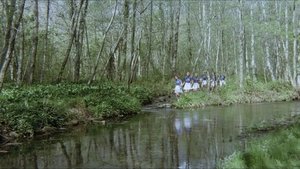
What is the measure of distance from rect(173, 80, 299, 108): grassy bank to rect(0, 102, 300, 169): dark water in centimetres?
788

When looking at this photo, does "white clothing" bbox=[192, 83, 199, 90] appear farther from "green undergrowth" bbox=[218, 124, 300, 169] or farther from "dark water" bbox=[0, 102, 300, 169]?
"green undergrowth" bbox=[218, 124, 300, 169]

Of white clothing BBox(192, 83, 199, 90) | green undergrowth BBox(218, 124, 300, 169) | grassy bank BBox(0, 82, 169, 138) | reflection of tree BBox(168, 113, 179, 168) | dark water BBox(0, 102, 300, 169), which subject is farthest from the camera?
white clothing BBox(192, 83, 199, 90)

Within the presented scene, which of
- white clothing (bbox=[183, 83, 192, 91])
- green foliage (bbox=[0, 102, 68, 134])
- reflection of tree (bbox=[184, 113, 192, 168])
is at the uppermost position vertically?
white clothing (bbox=[183, 83, 192, 91])

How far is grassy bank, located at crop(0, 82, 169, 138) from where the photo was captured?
12945 millimetres

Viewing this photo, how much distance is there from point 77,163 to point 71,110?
7046 mm

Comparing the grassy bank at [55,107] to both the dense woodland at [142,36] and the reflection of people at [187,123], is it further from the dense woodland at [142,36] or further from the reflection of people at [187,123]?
the dense woodland at [142,36]

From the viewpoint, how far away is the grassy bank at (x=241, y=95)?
24.2m

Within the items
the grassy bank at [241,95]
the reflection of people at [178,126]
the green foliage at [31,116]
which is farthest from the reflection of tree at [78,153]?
the grassy bank at [241,95]

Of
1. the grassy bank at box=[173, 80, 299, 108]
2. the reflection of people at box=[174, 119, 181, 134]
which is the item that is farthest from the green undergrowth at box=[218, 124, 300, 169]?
the grassy bank at box=[173, 80, 299, 108]

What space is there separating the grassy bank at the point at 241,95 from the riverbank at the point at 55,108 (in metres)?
4.68

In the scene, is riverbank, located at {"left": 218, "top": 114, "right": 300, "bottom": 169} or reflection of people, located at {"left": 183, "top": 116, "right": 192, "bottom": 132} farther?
reflection of people, located at {"left": 183, "top": 116, "right": 192, "bottom": 132}

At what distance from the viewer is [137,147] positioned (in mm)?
11125

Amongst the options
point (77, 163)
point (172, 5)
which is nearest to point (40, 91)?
point (77, 163)

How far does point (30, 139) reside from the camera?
12.8 metres
